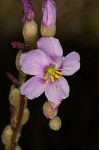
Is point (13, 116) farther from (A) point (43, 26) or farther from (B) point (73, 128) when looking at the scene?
(B) point (73, 128)

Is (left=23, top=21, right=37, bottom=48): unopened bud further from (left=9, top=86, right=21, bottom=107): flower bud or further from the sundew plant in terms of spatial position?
(left=9, top=86, right=21, bottom=107): flower bud

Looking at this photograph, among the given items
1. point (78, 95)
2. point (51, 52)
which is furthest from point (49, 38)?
point (78, 95)

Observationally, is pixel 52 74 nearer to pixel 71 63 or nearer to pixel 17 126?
pixel 71 63

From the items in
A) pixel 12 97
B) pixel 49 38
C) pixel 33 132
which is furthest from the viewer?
pixel 33 132

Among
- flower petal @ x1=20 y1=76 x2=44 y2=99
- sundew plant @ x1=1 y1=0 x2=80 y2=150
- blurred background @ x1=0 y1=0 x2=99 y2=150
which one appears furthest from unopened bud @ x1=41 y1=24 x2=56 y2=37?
blurred background @ x1=0 y1=0 x2=99 y2=150

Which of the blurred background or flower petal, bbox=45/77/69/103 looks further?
the blurred background

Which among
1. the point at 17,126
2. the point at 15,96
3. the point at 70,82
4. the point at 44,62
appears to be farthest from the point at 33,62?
the point at 70,82

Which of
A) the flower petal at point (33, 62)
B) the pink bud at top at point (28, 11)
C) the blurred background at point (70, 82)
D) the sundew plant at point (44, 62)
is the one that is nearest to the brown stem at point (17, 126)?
the sundew plant at point (44, 62)
